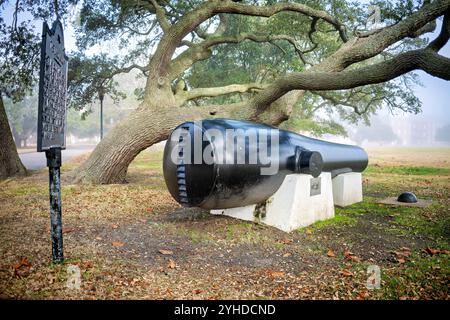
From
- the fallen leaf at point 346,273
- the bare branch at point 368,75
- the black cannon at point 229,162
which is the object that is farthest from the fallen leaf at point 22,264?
the bare branch at point 368,75

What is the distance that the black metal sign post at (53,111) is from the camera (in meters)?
4.00

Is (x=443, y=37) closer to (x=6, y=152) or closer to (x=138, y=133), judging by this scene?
(x=138, y=133)

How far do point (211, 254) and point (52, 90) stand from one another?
3206 millimetres

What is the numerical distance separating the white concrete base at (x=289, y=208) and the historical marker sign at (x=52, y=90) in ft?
12.4

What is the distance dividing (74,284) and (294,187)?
4.12 m

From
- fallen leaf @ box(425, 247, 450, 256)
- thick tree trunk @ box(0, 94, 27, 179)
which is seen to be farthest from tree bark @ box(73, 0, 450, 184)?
fallen leaf @ box(425, 247, 450, 256)

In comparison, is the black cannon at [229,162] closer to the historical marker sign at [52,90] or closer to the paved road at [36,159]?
the historical marker sign at [52,90]

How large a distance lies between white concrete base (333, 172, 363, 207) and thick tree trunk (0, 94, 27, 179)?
11831 millimetres

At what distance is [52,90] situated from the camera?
4.33 meters

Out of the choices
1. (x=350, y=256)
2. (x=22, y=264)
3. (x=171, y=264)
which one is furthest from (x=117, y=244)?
(x=350, y=256)

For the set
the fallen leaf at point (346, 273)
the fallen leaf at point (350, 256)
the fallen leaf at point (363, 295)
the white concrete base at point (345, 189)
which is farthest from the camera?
the white concrete base at point (345, 189)

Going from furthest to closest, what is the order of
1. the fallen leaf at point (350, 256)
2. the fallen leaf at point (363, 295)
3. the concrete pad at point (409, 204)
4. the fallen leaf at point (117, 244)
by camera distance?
1. the concrete pad at point (409, 204)
2. the fallen leaf at point (117, 244)
3. the fallen leaf at point (350, 256)
4. the fallen leaf at point (363, 295)
